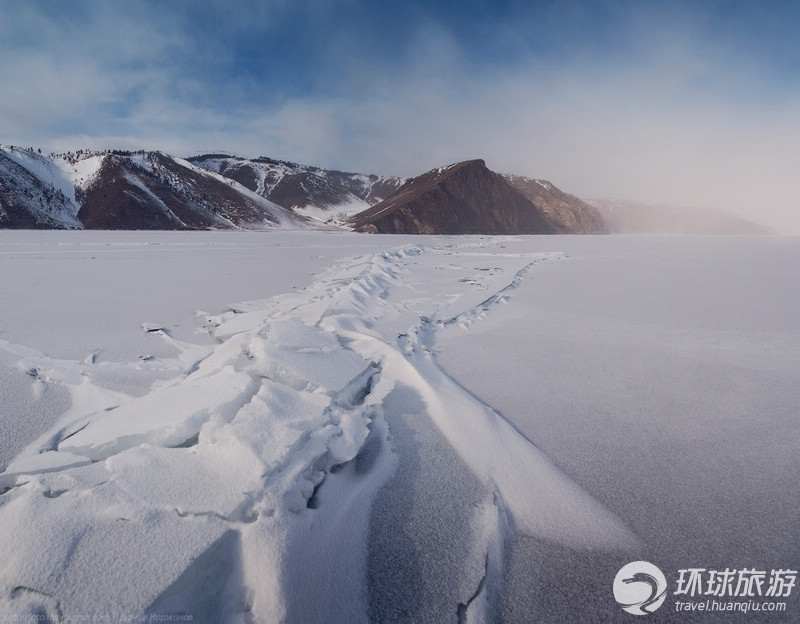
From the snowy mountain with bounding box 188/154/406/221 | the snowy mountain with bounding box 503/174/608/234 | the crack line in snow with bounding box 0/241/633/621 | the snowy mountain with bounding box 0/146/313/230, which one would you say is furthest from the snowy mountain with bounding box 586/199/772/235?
the crack line in snow with bounding box 0/241/633/621

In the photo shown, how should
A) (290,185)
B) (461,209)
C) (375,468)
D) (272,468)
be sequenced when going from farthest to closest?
(290,185)
(461,209)
(375,468)
(272,468)

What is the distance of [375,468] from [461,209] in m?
85.4

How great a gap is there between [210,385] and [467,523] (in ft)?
4.83

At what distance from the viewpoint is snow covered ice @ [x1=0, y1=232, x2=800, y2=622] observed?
3.69 ft

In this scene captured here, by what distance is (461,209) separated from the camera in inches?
3268

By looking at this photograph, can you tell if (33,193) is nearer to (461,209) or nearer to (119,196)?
(119,196)

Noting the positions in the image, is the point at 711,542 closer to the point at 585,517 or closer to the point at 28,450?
the point at 585,517

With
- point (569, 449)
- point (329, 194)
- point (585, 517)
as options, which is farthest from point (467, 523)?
point (329, 194)

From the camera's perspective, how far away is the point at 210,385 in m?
2.09

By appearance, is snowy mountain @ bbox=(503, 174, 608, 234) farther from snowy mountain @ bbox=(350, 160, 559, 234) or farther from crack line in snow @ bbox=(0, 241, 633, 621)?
crack line in snow @ bbox=(0, 241, 633, 621)
